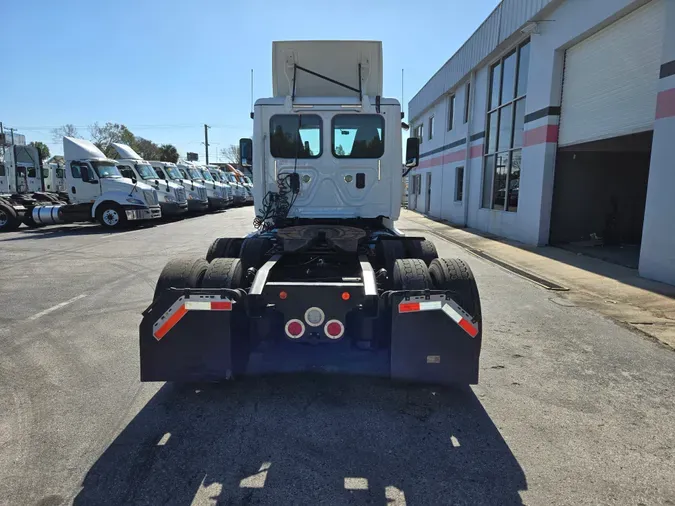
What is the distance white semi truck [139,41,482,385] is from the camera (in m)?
3.41

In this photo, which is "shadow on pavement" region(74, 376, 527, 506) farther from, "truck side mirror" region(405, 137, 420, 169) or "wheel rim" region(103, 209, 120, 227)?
"wheel rim" region(103, 209, 120, 227)

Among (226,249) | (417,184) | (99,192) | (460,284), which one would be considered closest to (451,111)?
(417,184)

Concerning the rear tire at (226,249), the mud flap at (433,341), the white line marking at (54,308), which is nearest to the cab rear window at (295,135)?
the rear tire at (226,249)

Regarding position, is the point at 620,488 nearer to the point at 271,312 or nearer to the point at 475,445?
the point at 475,445

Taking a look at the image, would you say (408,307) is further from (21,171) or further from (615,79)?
(21,171)

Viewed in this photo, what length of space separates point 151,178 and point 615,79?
17.9 metres

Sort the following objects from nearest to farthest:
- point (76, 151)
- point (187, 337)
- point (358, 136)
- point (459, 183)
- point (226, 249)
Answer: point (187, 337) < point (226, 249) < point (358, 136) < point (76, 151) < point (459, 183)

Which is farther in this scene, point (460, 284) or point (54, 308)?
point (54, 308)

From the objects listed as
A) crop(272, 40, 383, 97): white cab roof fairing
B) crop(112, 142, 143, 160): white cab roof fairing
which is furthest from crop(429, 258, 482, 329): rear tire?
crop(112, 142, 143, 160): white cab roof fairing

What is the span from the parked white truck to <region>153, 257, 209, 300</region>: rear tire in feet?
65.4

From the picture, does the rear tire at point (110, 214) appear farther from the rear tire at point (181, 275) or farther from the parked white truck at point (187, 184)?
the rear tire at point (181, 275)

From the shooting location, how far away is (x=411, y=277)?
3619 millimetres

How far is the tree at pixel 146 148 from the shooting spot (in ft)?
215

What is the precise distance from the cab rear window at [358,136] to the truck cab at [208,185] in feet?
68.9
